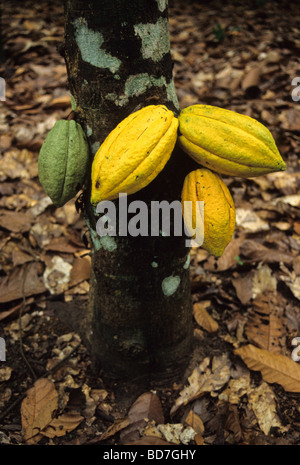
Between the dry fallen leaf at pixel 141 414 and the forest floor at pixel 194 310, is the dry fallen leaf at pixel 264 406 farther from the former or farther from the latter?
A: the dry fallen leaf at pixel 141 414

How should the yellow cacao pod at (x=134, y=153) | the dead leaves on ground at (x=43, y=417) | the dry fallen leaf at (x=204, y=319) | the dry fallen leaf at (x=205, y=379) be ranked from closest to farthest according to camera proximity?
the yellow cacao pod at (x=134, y=153) → the dead leaves on ground at (x=43, y=417) → the dry fallen leaf at (x=205, y=379) → the dry fallen leaf at (x=204, y=319)

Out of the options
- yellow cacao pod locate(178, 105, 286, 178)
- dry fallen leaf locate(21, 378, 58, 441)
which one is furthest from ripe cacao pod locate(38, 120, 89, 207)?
dry fallen leaf locate(21, 378, 58, 441)

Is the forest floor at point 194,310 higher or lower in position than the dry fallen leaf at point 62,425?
higher

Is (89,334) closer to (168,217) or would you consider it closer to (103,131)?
(168,217)

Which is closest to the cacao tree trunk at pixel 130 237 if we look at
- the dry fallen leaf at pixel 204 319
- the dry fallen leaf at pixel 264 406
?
the dry fallen leaf at pixel 204 319

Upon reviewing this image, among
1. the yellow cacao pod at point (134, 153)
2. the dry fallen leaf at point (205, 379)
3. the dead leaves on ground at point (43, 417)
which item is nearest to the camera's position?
the yellow cacao pod at point (134, 153)

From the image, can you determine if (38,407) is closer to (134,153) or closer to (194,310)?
(194,310)
